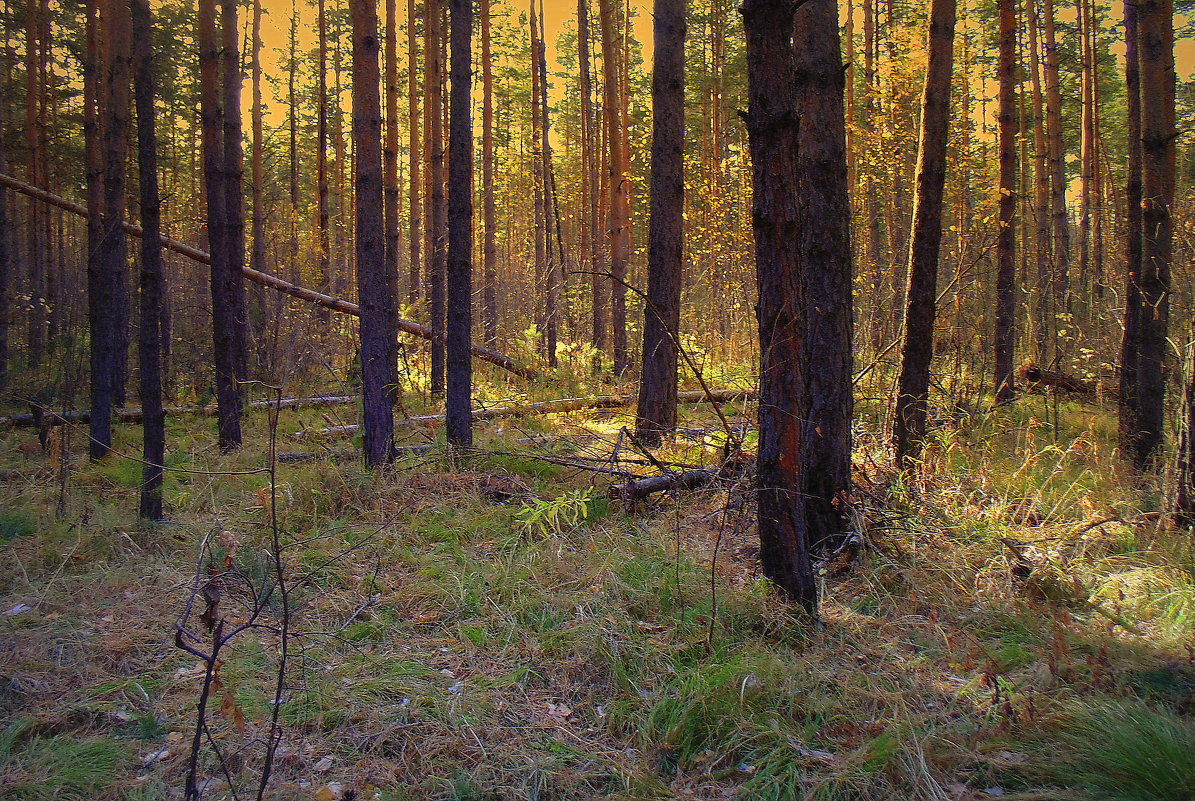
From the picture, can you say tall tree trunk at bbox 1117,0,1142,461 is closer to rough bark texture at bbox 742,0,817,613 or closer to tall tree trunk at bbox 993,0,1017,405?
tall tree trunk at bbox 993,0,1017,405

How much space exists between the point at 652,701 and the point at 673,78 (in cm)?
596

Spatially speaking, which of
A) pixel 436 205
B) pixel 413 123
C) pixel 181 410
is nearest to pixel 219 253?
pixel 181 410

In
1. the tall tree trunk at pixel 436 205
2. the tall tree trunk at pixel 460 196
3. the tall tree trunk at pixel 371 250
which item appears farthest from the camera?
the tall tree trunk at pixel 436 205

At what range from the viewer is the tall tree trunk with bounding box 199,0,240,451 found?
7.31m

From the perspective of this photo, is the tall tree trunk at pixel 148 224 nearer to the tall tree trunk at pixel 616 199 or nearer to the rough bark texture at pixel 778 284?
the rough bark texture at pixel 778 284

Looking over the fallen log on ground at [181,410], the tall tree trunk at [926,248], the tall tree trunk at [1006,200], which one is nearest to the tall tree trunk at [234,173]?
the fallen log on ground at [181,410]

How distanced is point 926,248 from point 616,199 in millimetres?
6438

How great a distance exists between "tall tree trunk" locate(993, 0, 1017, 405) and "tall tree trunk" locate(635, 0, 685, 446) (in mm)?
3764

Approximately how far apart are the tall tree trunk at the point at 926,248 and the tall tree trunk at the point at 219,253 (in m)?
6.49

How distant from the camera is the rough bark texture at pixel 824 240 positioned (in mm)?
4281

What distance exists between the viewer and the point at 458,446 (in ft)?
21.2

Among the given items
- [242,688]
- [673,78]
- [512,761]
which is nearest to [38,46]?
[673,78]

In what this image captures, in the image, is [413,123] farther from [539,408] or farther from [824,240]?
[824,240]

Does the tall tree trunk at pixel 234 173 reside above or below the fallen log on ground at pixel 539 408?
above
